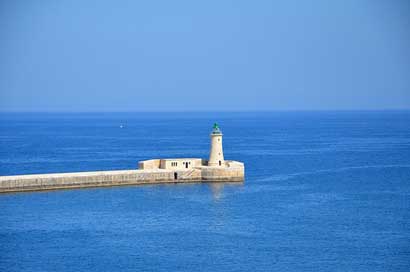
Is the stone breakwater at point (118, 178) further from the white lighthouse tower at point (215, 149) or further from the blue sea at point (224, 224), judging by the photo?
the white lighthouse tower at point (215, 149)

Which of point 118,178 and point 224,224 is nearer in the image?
point 224,224

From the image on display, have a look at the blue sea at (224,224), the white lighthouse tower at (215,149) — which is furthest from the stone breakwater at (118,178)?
the white lighthouse tower at (215,149)

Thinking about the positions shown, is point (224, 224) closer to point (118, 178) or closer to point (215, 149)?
point (118, 178)

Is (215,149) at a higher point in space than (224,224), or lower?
higher

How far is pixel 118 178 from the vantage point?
6669 cm

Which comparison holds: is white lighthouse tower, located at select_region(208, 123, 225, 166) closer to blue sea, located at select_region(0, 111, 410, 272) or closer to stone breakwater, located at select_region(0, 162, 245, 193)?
stone breakwater, located at select_region(0, 162, 245, 193)

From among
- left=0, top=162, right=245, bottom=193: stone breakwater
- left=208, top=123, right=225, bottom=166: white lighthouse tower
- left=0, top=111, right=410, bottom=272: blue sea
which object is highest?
left=208, top=123, right=225, bottom=166: white lighthouse tower

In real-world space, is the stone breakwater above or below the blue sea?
above

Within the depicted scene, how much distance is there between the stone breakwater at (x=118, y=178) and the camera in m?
62.9

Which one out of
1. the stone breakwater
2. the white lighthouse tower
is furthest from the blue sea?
the white lighthouse tower

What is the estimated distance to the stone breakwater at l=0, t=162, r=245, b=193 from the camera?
2478 inches

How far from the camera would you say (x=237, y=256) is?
43344 mm

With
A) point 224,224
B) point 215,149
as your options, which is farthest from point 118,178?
point 224,224

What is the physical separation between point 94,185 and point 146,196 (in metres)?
5.62
